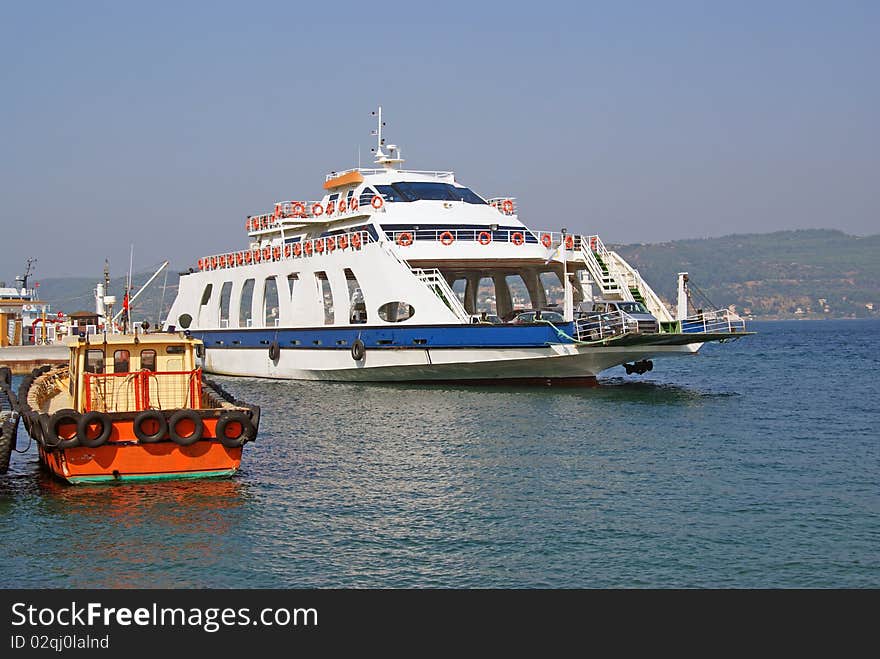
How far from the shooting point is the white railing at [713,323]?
32.8 meters

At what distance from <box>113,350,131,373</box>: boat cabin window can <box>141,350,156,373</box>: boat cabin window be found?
25 centimetres

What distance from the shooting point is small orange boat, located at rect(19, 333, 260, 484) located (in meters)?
17.9

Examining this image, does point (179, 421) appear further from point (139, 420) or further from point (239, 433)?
point (239, 433)

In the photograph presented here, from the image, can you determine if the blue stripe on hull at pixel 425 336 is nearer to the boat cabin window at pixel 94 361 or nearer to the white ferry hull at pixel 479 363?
the white ferry hull at pixel 479 363

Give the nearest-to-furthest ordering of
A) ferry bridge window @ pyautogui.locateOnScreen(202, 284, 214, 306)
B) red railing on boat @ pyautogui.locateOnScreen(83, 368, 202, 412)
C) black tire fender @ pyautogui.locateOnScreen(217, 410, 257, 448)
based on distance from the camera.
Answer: black tire fender @ pyautogui.locateOnScreen(217, 410, 257, 448), red railing on boat @ pyautogui.locateOnScreen(83, 368, 202, 412), ferry bridge window @ pyautogui.locateOnScreen(202, 284, 214, 306)

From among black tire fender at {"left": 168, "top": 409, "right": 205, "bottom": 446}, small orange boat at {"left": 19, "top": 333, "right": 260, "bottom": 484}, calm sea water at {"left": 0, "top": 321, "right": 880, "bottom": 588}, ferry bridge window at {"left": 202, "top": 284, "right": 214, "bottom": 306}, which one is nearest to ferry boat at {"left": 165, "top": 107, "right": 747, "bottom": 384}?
ferry bridge window at {"left": 202, "top": 284, "right": 214, "bottom": 306}

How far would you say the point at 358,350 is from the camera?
3600 cm

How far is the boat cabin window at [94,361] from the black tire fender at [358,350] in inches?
649

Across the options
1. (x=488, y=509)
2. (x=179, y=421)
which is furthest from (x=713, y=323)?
(x=179, y=421)

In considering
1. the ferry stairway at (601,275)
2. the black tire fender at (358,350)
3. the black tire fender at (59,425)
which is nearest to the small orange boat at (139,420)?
the black tire fender at (59,425)

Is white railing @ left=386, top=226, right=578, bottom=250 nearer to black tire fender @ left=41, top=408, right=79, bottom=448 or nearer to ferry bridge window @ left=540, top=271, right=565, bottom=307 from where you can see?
ferry bridge window @ left=540, top=271, right=565, bottom=307

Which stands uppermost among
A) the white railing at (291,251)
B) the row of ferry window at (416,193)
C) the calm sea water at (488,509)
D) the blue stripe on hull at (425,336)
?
the row of ferry window at (416,193)
